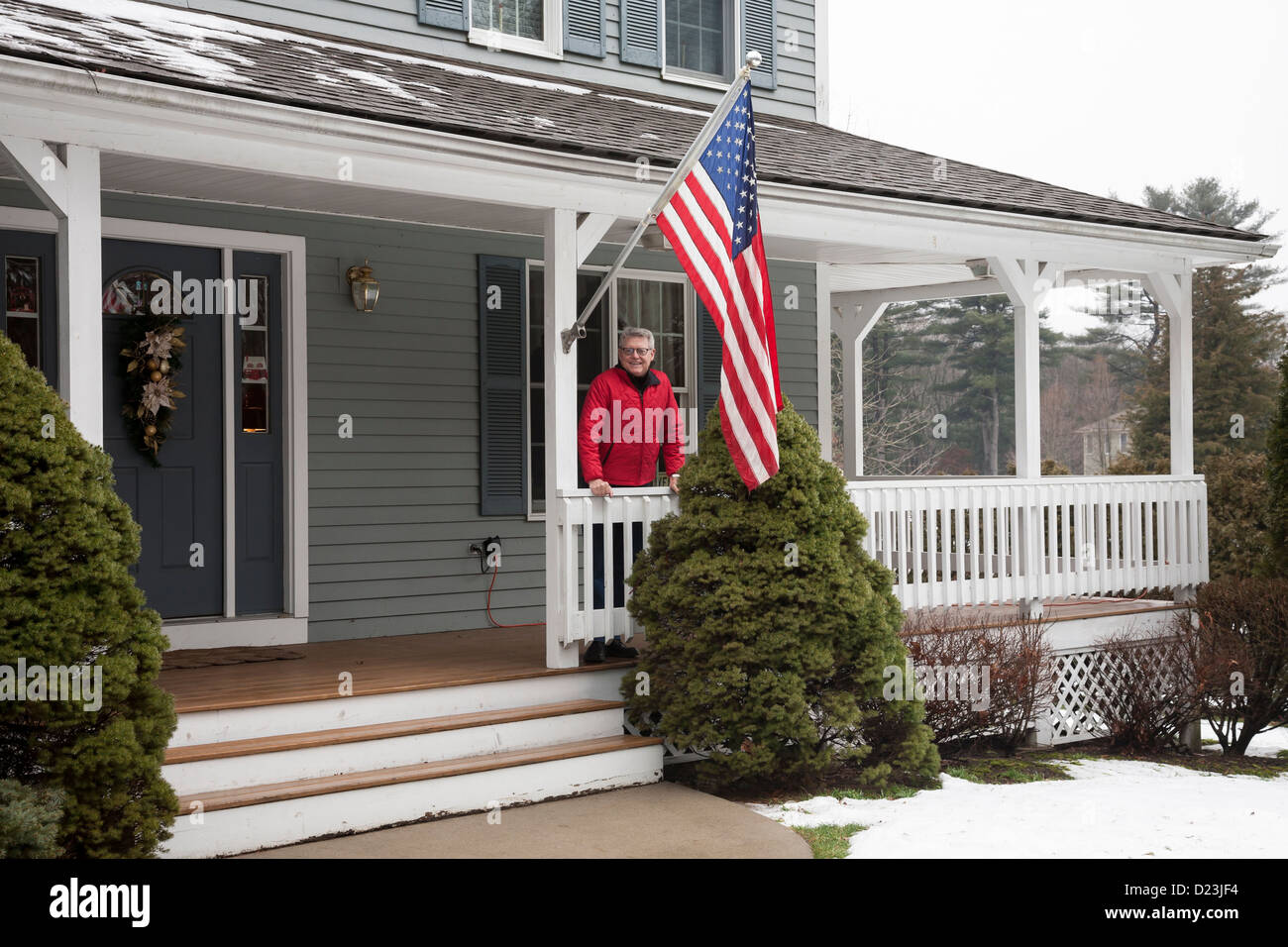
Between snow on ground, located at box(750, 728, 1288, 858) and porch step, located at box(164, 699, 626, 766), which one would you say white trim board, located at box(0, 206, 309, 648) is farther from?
snow on ground, located at box(750, 728, 1288, 858)

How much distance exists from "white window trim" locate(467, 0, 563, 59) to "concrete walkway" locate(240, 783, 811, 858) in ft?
18.1

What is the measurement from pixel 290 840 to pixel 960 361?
32950 millimetres

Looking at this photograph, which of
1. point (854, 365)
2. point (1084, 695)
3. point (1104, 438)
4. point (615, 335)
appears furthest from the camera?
point (1104, 438)

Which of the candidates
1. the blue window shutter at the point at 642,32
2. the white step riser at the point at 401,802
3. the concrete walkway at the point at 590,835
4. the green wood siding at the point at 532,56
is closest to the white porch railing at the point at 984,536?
the white step riser at the point at 401,802

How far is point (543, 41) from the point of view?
930 centimetres

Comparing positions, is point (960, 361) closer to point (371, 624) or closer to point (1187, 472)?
point (1187, 472)

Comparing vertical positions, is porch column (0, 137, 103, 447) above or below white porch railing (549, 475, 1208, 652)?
above

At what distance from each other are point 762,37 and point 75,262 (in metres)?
6.76

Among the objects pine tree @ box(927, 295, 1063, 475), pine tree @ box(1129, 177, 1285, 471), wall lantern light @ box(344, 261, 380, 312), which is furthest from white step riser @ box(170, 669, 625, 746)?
pine tree @ box(927, 295, 1063, 475)

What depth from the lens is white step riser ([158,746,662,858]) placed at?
16.6 ft

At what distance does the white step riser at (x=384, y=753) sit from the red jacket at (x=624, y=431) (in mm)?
1273

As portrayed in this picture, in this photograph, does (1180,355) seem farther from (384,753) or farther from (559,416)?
(384,753)

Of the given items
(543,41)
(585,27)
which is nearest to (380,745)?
(543,41)
